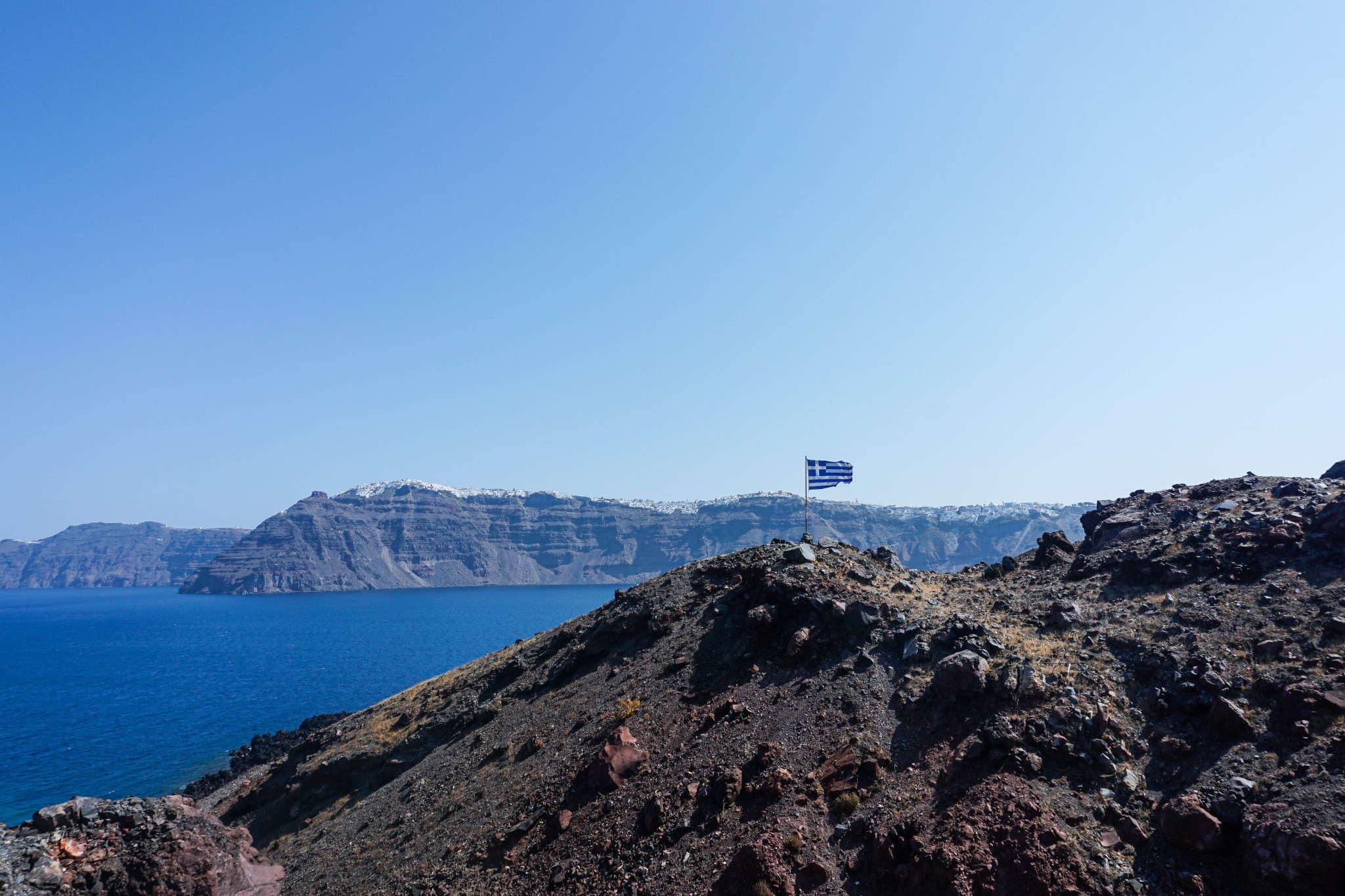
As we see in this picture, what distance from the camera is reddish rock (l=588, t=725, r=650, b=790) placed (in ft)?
74.6

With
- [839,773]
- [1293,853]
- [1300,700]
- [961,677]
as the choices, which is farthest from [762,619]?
[1293,853]

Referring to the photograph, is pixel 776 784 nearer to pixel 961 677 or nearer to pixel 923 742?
pixel 923 742

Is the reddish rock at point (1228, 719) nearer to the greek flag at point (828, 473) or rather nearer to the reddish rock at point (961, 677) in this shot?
the reddish rock at point (961, 677)

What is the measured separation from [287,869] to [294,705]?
6536 cm

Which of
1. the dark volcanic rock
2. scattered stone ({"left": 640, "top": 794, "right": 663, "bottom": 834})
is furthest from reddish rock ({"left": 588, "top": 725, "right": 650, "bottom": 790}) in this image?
the dark volcanic rock

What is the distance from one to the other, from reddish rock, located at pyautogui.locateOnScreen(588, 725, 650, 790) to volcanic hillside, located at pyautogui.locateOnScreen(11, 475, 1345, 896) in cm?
8

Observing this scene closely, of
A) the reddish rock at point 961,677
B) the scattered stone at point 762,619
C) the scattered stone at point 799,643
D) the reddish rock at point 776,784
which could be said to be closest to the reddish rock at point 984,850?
the reddish rock at point 776,784

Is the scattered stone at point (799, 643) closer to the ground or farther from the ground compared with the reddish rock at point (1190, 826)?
farther from the ground

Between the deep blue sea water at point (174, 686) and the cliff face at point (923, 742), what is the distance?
39.3 m

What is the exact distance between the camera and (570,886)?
746 inches

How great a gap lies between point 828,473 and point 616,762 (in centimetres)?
2435

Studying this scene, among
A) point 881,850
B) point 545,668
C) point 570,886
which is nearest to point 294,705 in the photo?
point 545,668

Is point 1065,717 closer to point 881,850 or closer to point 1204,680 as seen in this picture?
point 1204,680

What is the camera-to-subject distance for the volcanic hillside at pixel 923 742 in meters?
15.0
